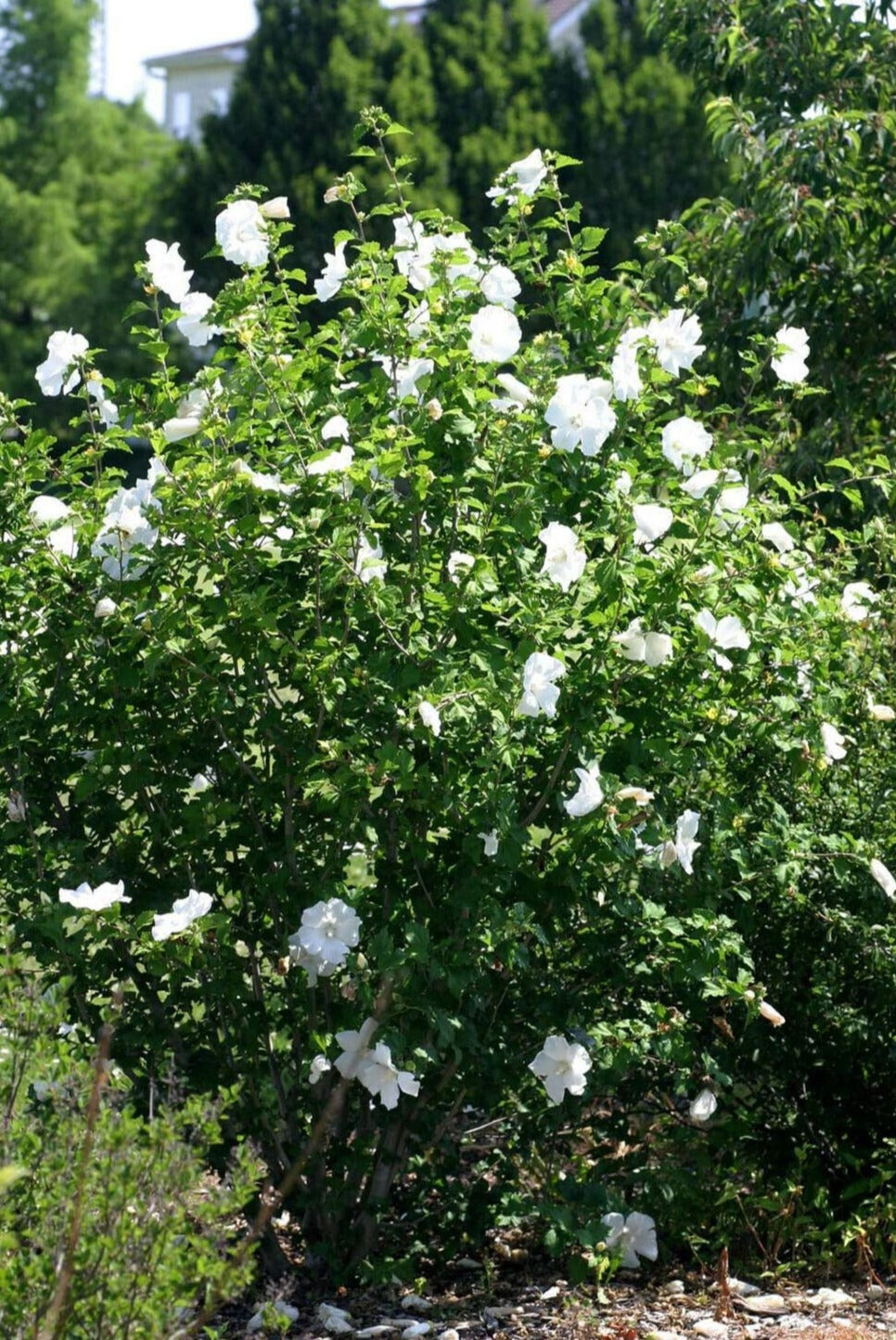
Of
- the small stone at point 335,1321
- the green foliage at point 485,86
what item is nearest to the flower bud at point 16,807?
the small stone at point 335,1321

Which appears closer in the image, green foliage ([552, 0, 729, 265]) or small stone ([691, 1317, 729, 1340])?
small stone ([691, 1317, 729, 1340])

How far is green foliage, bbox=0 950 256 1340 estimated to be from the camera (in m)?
2.04

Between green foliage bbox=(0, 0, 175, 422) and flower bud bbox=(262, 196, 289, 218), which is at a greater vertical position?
flower bud bbox=(262, 196, 289, 218)

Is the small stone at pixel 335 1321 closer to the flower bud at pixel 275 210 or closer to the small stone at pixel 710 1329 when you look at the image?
the small stone at pixel 710 1329

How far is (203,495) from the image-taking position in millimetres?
2809

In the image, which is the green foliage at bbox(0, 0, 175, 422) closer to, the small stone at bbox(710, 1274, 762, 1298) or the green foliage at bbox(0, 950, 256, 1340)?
the small stone at bbox(710, 1274, 762, 1298)

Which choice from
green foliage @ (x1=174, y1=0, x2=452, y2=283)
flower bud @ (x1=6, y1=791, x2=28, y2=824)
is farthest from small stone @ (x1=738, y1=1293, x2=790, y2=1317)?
green foliage @ (x1=174, y1=0, x2=452, y2=283)

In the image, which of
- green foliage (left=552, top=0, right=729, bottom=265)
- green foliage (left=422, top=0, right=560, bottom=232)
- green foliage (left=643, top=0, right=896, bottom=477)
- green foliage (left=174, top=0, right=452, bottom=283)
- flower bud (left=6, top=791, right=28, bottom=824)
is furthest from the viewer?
green foliage (left=552, top=0, right=729, bottom=265)

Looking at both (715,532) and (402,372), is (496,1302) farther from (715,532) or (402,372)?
(402,372)

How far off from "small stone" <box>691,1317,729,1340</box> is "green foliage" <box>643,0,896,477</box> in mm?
2571

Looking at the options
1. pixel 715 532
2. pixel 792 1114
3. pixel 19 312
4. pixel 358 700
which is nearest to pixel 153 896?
pixel 358 700

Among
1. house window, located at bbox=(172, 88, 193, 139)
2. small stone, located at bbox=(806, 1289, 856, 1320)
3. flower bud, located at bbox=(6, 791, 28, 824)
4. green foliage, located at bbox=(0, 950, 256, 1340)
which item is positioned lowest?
house window, located at bbox=(172, 88, 193, 139)

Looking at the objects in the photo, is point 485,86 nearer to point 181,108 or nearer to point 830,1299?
point 181,108

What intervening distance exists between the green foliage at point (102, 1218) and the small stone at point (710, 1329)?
1048 millimetres
